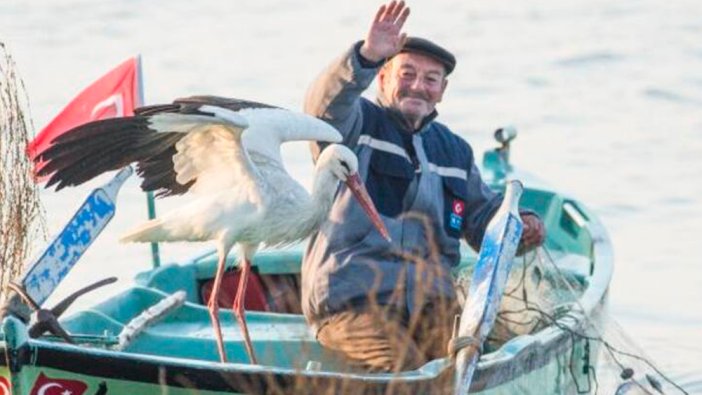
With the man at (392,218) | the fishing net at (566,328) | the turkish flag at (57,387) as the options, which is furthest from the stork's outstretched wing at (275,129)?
the turkish flag at (57,387)

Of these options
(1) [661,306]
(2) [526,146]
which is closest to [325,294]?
(1) [661,306]

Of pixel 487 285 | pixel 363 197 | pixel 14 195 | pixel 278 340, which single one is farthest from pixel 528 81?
pixel 487 285

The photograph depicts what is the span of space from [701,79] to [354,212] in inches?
421

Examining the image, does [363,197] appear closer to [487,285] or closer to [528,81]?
[487,285]

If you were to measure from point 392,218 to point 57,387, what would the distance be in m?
2.06

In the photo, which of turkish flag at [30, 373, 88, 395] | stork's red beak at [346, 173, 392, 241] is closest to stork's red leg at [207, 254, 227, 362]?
Answer: stork's red beak at [346, 173, 392, 241]

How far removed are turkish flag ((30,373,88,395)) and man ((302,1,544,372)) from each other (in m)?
1.56

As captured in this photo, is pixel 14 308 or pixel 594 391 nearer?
pixel 14 308

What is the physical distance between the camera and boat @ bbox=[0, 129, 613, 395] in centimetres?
943

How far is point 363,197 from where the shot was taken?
1045 cm

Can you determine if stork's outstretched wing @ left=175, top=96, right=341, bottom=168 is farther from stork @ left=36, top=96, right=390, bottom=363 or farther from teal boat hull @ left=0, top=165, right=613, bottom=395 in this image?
teal boat hull @ left=0, top=165, right=613, bottom=395

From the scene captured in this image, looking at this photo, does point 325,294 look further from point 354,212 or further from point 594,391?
point 594,391

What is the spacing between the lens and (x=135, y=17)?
74.8 feet

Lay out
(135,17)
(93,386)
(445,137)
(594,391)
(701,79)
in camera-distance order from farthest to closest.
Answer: (135,17) → (701,79) → (594,391) → (445,137) → (93,386)
